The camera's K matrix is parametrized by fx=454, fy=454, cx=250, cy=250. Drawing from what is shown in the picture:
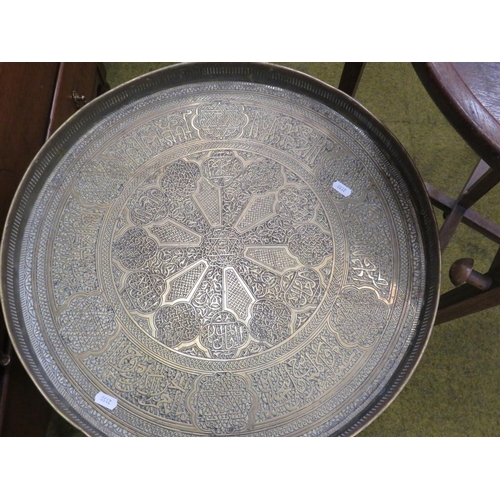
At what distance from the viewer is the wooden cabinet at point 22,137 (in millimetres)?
906

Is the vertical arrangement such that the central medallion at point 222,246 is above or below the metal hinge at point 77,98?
below

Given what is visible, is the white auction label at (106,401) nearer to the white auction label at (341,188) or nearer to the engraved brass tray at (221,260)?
the engraved brass tray at (221,260)

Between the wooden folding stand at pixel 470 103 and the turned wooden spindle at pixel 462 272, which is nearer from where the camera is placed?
the wooden folding stand at pixel 470 103

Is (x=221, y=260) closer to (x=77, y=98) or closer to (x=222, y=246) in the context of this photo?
(x=222, y=246)

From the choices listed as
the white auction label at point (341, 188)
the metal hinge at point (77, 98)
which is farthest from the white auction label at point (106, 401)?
the metal hinge at point (77, 98)

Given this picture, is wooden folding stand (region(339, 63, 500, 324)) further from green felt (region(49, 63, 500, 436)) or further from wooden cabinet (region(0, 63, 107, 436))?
wooden cabinet (region(0, 63, 107, 436))

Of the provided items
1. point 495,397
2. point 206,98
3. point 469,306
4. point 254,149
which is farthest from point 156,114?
point 495,397

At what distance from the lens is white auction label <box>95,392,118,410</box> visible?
79 centimetres

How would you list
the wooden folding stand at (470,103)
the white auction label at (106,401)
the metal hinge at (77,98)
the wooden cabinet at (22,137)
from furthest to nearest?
the metal hinge at (77,98) < the wooden cabinet at (22,137) < the white auction label at (106,401) < the wooden folding stand at (470,103)

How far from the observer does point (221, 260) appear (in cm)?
88

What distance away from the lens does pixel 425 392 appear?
1.38m

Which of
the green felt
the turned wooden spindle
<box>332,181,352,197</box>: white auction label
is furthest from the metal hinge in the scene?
the turned wooden spindle

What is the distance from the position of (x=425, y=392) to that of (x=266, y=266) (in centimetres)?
81

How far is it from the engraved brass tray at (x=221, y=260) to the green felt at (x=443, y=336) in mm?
613
